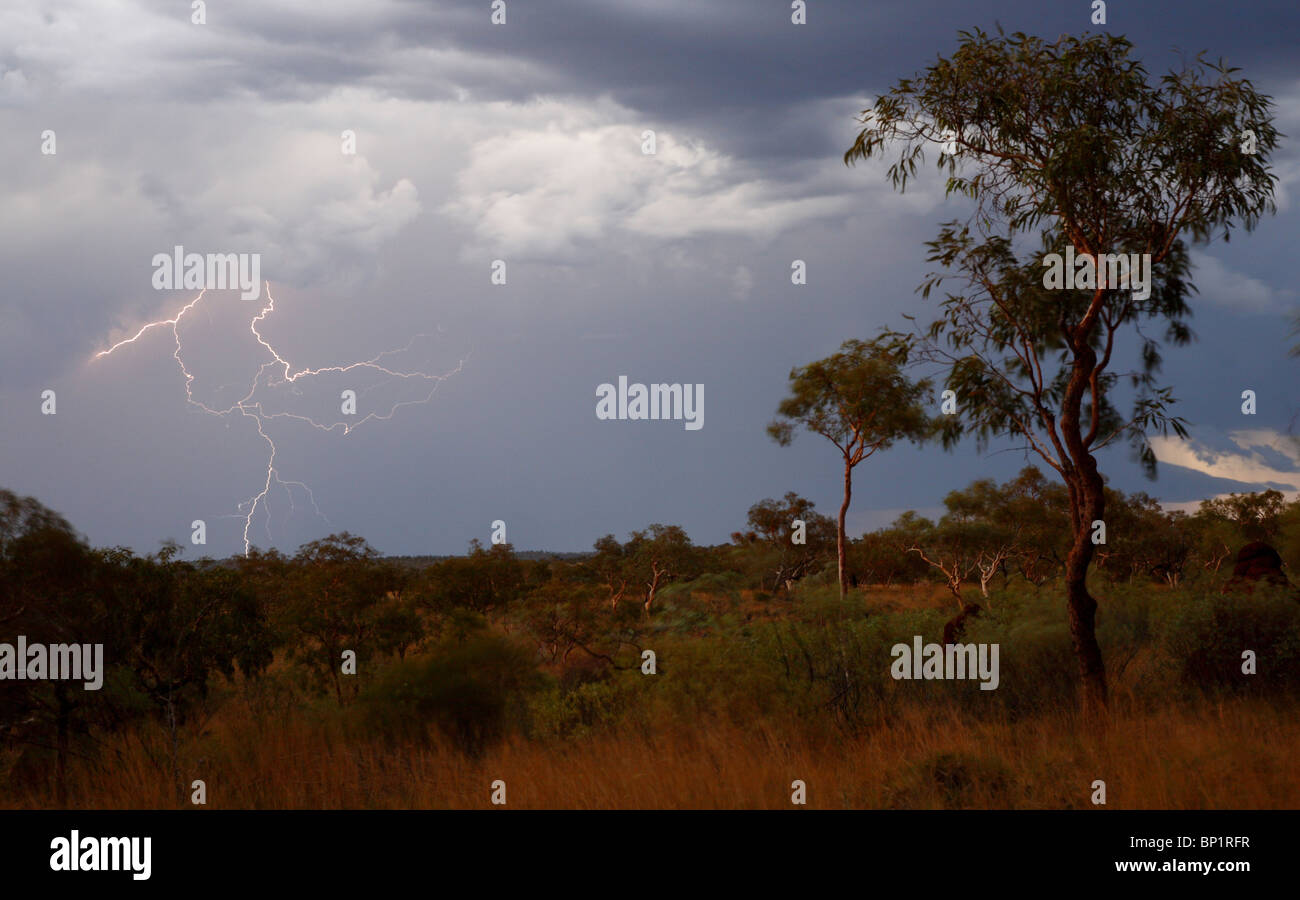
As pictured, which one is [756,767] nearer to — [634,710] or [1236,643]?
[634,710]

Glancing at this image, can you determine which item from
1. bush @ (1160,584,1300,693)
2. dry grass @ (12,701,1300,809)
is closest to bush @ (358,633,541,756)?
dry grass @ (12,701,1300,809)

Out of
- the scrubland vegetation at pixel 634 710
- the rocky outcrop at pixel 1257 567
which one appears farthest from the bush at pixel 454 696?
the rocky outcrop at pixel 1257 567

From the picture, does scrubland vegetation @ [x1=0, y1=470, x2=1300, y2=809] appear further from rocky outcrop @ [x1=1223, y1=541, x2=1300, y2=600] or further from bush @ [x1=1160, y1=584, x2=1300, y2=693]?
rocky outcrop @ [x1=1223, y1=541, x2=1300, y2=600]

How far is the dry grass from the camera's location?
26.1 feet

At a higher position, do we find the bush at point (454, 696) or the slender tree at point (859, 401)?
the slender tree at point (859, 401)

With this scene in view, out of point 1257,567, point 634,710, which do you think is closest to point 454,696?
point 634,710

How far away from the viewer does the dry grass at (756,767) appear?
796 centimetres

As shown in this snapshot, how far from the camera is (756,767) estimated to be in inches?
340

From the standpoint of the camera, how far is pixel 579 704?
1206 centimetres

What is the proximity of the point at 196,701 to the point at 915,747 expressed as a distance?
28.9 ft

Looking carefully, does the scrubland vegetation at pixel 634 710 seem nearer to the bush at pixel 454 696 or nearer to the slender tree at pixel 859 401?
the bush at pixel 454 696

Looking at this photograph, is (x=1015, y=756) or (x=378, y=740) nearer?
(x=1015, y=756)
